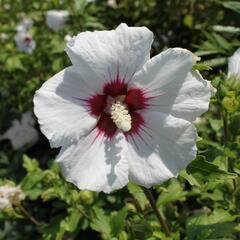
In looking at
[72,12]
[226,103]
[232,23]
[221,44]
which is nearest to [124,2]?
[232,23]

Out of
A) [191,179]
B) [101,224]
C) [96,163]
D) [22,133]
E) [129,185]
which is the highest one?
[96,163]

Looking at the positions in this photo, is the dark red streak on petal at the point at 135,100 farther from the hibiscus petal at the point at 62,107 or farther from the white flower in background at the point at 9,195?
the white flower in background at the point at 9,195

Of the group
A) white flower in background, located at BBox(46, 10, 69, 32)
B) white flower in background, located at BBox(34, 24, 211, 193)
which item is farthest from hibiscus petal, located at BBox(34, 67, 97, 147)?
white flower in background, located at BBox(46, 10, 69, 32)

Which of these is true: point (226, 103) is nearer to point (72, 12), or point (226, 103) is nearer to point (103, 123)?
point (103, 123)

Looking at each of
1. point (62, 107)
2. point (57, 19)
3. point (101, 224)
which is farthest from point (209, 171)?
point (57, 19)

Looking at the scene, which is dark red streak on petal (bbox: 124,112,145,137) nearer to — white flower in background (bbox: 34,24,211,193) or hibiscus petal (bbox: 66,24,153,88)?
white flower in background (bbox: 34,24,211,193)

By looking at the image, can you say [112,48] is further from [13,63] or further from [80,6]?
[13,63]
